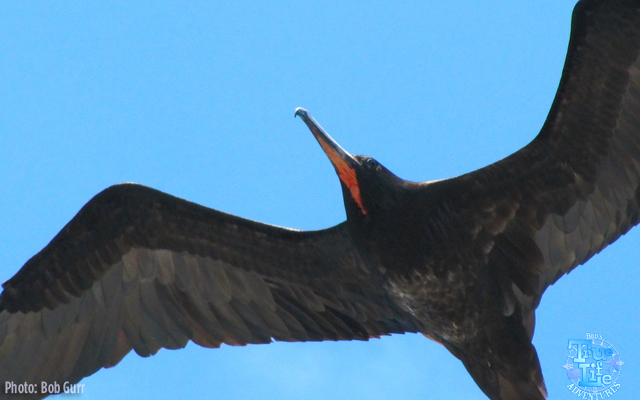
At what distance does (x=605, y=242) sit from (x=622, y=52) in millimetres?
1526

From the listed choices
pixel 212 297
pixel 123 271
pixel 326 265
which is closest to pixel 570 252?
pixel 326 265

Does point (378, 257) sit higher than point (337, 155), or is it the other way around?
point (337, 155)

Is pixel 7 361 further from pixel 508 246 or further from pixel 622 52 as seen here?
pixel 622 52

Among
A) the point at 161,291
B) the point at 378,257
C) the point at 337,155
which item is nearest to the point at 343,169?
the point at 337,155

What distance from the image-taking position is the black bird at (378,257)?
8180mm

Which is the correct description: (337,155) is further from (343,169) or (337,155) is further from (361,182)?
(361,182)

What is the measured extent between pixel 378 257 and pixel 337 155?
870mm

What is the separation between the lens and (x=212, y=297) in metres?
9.07

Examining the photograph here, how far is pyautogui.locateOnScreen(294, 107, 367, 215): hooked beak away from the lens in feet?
27.5

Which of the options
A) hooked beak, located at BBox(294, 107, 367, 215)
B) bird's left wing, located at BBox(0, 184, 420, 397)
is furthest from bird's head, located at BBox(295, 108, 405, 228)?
bird's left wing, located at BBox(0, 184, 420, 397)

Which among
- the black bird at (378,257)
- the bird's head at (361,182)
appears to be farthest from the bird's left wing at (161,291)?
the bird's head at (361,182)

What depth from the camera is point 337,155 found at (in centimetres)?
839

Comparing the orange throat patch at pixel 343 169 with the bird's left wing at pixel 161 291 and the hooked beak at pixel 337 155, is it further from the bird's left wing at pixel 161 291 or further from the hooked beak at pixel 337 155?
the bird's left wing at pixel 161 291

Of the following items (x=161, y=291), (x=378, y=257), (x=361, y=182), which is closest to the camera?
(x=378, y=257)
